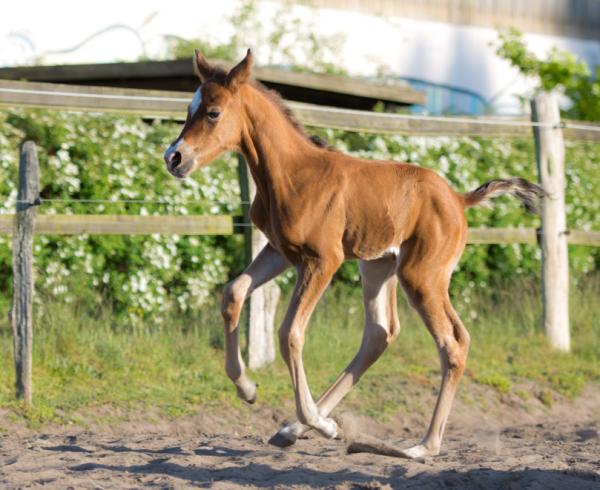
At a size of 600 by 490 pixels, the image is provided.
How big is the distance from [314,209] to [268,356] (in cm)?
275

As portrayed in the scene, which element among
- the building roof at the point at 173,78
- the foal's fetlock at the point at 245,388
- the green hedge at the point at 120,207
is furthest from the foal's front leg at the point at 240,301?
the building roof at the point at 173,78

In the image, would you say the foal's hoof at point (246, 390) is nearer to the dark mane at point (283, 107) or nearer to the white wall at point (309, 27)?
the dark mane at point (283, 107)

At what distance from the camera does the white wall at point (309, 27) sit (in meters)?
14.1

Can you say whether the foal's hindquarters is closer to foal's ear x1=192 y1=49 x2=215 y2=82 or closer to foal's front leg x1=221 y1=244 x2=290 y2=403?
foal's front leg x1=221 y1=244 x2=290 y2=403

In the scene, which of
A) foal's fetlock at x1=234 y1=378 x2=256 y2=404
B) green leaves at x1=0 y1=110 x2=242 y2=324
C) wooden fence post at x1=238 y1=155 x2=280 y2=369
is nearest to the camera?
foal's fetlock at x1=234 y1=378 x2=256 y2=404

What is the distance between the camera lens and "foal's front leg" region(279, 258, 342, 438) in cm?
550

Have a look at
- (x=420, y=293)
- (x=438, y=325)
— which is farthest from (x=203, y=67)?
(x=438, y=325)

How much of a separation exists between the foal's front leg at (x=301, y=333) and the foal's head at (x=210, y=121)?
753mm

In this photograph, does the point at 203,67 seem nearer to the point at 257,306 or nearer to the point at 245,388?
the point at 245,388

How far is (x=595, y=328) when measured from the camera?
9922 mm

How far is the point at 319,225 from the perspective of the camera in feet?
18.5

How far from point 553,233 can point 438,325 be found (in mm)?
3865

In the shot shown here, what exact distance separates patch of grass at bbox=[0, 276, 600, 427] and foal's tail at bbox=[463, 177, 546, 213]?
1.98 meters

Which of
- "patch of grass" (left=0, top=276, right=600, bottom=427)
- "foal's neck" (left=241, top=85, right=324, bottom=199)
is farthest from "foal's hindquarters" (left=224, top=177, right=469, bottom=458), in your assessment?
"patch of grass" (left=0, top=276, right=600, bottom=427)
